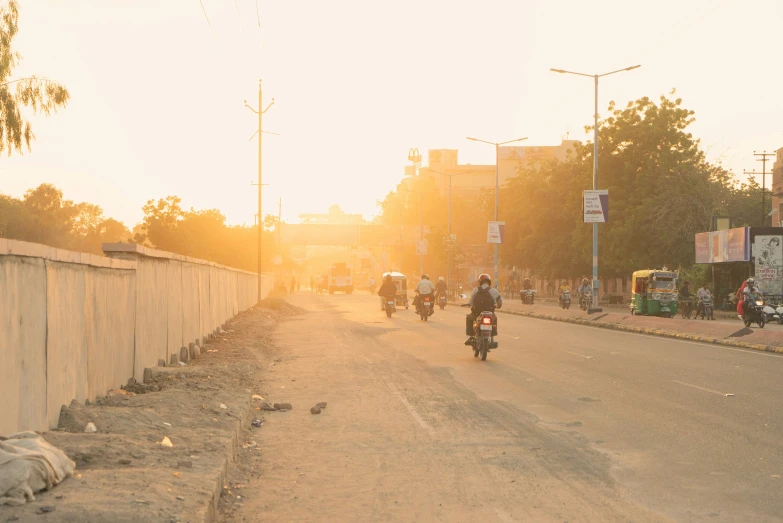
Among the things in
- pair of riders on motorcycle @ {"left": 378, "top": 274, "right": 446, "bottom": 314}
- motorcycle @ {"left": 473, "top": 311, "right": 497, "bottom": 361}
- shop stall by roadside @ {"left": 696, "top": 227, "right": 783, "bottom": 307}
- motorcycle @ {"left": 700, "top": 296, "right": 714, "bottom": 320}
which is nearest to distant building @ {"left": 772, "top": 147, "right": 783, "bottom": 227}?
shop stall by roadside @ {"left": 696, "top": 227, "right": 783, "bottom": 307}

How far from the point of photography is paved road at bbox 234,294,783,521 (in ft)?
23.1

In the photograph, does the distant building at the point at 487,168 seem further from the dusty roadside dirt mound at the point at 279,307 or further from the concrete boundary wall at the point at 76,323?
the concrete boundary wall at the point at 76,323

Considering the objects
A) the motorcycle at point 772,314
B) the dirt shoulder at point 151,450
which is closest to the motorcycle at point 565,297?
the motorcycle at point 772,314

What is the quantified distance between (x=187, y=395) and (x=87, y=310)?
2401mm

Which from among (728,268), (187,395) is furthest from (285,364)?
(728,268)

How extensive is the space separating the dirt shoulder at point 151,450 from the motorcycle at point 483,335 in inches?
232

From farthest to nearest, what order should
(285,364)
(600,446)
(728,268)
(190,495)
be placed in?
(728,268) → (285,364) → (600,446) → (190,495)

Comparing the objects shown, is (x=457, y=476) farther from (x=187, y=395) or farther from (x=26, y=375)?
(x=187, y=395)

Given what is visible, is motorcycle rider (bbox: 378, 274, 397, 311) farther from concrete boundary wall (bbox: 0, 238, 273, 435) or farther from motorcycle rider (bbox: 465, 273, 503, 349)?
concrete boundary wall (bbox: 0, 238, 273, 435)

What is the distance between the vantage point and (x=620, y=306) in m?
57.1

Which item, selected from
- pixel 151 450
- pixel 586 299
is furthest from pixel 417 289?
pixel 151 450

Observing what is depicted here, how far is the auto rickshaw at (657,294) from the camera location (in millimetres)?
39344

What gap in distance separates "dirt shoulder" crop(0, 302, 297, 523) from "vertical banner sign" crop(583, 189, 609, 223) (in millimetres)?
24515

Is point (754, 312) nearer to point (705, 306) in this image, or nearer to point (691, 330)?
point (691, 330)
